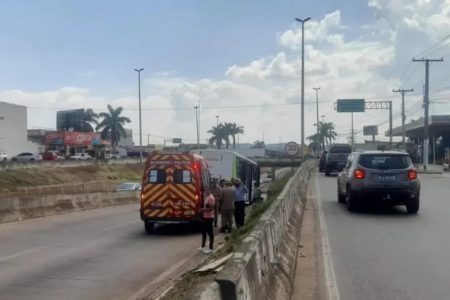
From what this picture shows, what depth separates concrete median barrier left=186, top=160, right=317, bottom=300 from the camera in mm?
5094

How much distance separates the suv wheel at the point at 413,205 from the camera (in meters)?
17.9

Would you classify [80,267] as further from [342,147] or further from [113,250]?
[342,147]

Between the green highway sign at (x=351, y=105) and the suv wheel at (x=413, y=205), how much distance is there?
53.7m

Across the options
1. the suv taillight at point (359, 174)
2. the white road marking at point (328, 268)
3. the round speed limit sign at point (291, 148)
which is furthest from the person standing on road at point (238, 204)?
the round speed limit sign at point (291, 148)

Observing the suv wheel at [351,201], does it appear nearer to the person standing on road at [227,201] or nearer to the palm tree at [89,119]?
the person standing on road at [227,201]

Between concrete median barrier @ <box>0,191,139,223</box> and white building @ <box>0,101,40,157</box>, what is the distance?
58263 millimetres

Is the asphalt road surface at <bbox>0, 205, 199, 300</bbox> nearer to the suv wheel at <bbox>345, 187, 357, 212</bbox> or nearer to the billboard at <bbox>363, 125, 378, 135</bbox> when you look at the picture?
the suv wheel at <bbox>345, 187, 357, 212</bbox>

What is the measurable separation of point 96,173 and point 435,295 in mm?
61012

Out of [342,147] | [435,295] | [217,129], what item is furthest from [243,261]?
[217,129]

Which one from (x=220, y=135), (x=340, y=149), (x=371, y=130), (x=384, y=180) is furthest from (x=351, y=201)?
(x=220, y=135)

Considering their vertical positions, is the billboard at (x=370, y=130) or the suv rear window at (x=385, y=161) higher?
the billboard at (x=370, y=130)

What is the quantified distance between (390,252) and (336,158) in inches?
1286

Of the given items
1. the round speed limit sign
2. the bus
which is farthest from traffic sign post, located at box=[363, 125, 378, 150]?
the bus

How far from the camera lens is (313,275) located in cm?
973
